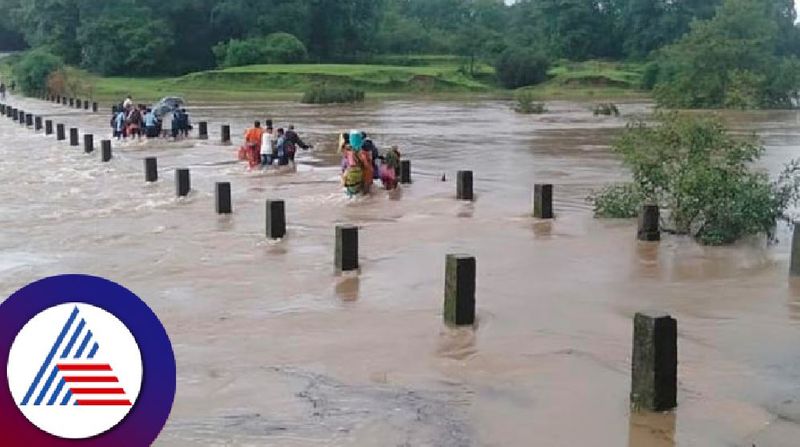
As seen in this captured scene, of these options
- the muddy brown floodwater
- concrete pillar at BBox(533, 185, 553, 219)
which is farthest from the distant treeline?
the muddy brown floodwater

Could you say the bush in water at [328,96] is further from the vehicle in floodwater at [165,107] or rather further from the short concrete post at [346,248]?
the short concrete post at [346,248]

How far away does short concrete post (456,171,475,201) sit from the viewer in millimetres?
17203

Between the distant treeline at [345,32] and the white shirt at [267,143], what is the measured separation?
3743 centimetres

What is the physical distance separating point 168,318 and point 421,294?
255 centimetres

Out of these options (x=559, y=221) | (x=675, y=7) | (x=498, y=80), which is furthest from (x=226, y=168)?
(x=675, y=7)

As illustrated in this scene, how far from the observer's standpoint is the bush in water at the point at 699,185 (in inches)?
529

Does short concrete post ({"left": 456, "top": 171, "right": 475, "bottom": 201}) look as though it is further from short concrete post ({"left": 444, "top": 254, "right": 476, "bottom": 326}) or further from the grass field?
the grass field

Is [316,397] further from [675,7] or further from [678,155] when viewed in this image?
[675,7]

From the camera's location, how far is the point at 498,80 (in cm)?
8350

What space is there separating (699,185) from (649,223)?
872 mm

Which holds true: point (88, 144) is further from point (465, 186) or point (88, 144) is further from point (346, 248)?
point (346, 248)

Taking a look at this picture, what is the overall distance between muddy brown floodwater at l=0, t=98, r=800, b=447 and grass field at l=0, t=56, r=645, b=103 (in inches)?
1866

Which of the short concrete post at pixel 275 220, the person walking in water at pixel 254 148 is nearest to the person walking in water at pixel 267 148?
the person walking in water at pixel 254 148

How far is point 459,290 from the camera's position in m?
8.95
